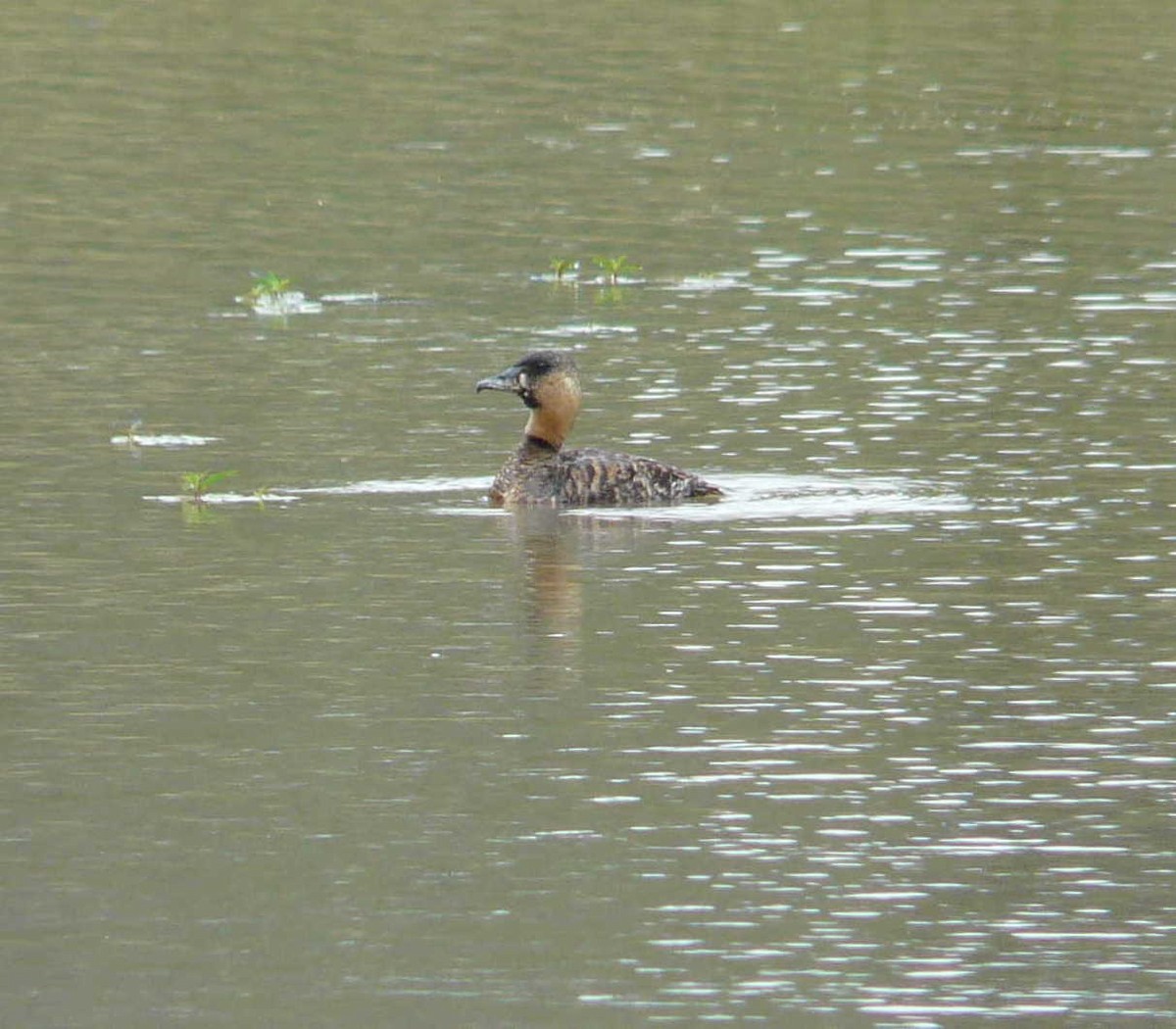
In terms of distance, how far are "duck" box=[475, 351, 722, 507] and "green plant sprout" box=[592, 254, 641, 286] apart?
6.68m

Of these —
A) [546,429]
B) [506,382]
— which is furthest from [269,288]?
[546,429]

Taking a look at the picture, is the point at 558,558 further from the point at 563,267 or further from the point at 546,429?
the point at 563,267

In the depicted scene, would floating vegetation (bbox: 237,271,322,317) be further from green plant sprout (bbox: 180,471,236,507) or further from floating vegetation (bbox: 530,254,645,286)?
green plant sprout (bbox: 180,471,236,507)

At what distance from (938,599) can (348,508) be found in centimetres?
368

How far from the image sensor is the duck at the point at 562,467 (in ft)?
57.8

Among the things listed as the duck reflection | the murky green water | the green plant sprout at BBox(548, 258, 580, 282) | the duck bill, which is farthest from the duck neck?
the green plant sprout at BBox(548, 258, 580, 282)

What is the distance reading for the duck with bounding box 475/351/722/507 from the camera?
17.6m

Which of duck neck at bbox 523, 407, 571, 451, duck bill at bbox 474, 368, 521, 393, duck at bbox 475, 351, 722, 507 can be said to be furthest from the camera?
duck bill at bbox 474, 368, 521, 393

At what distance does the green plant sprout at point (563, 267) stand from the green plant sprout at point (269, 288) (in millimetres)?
2349

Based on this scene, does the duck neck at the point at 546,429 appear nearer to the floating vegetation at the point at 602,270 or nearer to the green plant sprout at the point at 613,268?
the green plant sprout at the point at 613,268

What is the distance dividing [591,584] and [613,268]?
10672 millimetres

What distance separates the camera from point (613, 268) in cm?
2589

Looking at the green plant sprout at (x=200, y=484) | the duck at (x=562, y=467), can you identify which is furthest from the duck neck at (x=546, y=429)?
the green plant sprout at (x=200, y=484)

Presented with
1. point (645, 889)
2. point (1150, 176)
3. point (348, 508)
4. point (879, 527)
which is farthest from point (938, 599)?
point (1150, 176)
